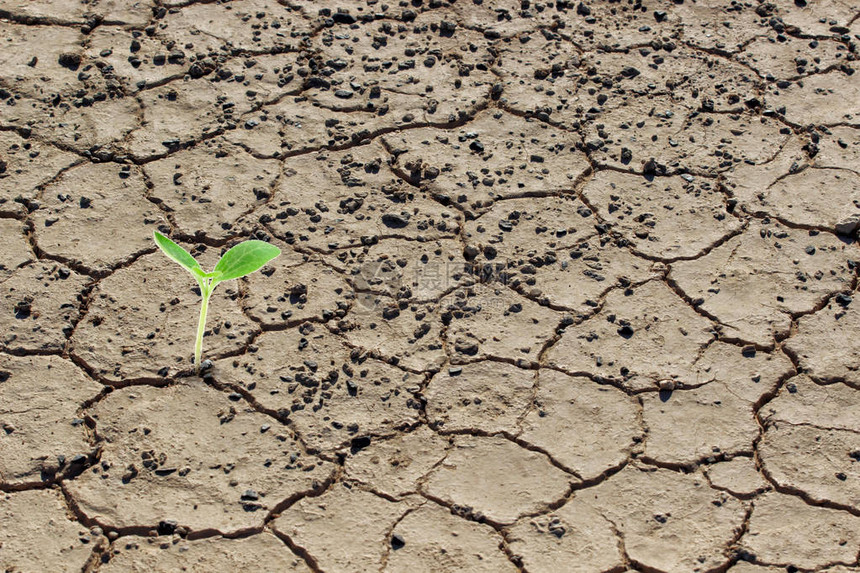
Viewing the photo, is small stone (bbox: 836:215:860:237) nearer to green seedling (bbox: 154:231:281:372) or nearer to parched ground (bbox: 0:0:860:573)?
parched ground (bbox: 0:0:860:573)

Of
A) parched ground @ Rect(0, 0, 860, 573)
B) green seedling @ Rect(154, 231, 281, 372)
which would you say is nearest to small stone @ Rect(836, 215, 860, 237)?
parched ground @ Rect(0, 0, 860, 573)

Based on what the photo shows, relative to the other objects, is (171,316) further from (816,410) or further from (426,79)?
(816,410)

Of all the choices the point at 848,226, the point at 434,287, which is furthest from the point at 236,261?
the point at 848,226

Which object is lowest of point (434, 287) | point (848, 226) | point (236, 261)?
point (434, 287)

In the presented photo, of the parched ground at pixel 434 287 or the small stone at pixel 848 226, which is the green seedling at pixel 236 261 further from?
the small stone at pixel 848 226

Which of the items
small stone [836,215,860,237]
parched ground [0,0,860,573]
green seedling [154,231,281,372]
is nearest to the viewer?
parched ground [0,0,860,573]

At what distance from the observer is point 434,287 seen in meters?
3.45

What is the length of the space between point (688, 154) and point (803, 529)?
1.74 m

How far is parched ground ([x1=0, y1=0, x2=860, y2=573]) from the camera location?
9.14ft

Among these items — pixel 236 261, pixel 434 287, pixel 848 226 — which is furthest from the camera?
pixel 848 226

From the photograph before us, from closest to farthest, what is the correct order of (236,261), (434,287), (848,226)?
(236,261), (434,287), (848,226)

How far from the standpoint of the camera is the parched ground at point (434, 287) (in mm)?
2787

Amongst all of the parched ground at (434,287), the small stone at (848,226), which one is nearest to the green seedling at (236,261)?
the parched ground at (434,287)

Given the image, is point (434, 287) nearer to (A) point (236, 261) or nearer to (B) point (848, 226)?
(A) point (236, 261)
